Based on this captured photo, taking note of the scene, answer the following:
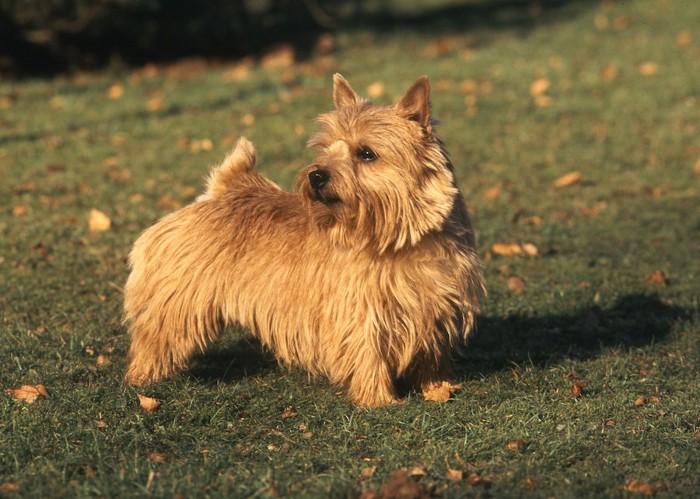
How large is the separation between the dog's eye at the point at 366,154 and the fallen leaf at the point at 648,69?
415 inches

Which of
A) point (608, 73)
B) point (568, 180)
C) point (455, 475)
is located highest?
point (455, 475)

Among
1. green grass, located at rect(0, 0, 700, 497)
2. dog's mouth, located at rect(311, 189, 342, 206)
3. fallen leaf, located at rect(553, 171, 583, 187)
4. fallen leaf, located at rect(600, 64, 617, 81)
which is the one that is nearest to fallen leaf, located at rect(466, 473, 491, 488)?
green grass, located at rect(0, 0, 700, 497)

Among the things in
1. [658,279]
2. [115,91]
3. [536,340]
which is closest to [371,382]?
[536,340]

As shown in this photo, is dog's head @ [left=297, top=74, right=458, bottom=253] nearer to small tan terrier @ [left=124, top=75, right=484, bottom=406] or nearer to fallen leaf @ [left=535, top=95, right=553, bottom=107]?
small tan terrier @ [left=124, top=75, right=484, bottom=406]

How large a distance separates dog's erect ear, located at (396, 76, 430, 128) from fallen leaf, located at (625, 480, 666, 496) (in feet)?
6.43

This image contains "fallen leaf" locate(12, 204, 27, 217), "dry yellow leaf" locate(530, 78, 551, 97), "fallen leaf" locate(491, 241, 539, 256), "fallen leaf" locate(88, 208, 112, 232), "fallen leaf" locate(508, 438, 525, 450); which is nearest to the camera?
"fallen leaf" locate(508, 438, 525, 450)

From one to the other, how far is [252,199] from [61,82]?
10135 millimetres

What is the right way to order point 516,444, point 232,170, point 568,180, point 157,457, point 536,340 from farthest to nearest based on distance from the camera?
1. point 568,180
2. point 536,340
3. point 232,170
4. point 516,444
5. point 157,457

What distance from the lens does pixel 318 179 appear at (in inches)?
197

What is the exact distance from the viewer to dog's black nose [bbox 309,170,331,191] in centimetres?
499

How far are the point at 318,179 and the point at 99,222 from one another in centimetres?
456

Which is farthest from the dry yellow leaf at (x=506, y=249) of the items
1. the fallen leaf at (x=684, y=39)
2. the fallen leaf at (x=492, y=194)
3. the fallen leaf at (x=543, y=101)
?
the fallen leaf at (x=684, y=39)

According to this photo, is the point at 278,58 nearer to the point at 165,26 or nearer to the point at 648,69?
the point at 165,26

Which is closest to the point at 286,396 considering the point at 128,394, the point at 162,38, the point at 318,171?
the point at 128,394
